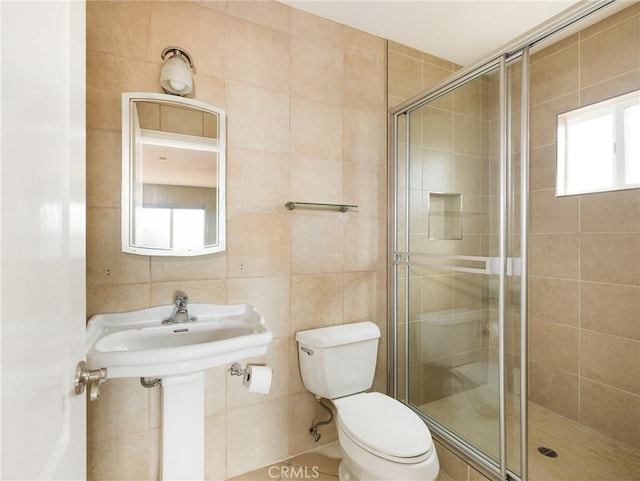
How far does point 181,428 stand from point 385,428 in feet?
2.51

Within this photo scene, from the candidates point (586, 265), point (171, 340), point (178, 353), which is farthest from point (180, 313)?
point (586, 265)

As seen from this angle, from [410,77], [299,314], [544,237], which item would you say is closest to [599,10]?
[410,77]

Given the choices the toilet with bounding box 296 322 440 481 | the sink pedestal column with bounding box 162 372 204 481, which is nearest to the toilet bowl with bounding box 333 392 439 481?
the toilet with bounding box 296 322 440 481

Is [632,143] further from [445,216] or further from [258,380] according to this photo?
[258,380]

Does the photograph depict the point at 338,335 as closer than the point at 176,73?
No

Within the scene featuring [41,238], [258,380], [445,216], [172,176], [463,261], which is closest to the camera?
[41,238]

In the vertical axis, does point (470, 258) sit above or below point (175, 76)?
below

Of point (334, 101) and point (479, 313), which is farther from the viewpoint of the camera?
point (334, 101)

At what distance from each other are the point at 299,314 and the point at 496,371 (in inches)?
36.7

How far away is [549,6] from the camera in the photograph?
1668 millimetres

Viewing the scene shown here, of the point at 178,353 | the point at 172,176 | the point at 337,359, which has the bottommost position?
the point at 337,359

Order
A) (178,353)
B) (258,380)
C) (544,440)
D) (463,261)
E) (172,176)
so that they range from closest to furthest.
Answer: (178,353)
(258,380)
(172,176)
(463,261)
(544,440)

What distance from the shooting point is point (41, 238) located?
0.43 m

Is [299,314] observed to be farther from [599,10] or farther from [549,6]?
[549,6]
